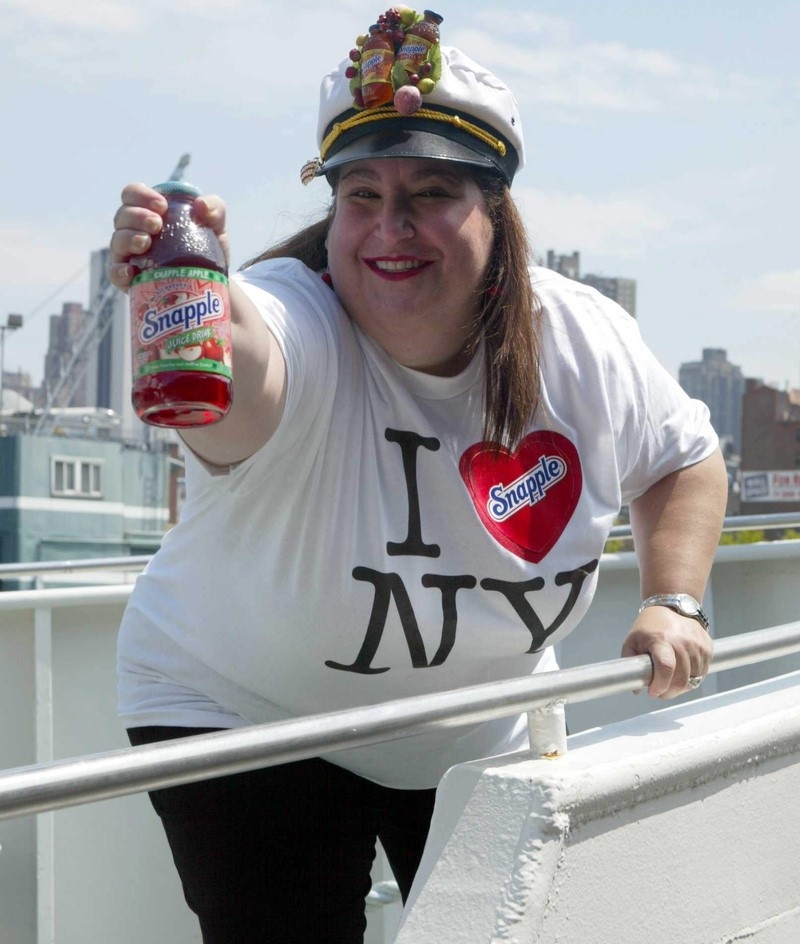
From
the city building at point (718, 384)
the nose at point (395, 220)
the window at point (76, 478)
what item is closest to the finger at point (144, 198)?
the nose at point (395, 220)

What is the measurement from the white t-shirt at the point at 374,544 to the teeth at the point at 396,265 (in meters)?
0.11

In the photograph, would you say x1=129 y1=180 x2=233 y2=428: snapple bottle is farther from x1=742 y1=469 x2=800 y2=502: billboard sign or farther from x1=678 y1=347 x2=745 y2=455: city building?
x1=678 y1=347 x2=745 y2=455: city building

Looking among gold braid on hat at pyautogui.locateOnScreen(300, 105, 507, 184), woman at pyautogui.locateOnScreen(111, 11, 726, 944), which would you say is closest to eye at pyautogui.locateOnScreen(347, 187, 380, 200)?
woman at pyautogui.locateOnScreen(111, 11, 726, 944)

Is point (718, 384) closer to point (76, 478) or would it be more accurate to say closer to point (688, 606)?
point (76, 478)

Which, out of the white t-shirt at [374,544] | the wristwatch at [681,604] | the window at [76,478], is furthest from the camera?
the window at [76,478]

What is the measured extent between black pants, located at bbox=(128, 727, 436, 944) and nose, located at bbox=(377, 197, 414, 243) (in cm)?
90

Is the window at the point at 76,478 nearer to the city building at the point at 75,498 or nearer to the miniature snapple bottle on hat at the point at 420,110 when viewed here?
the city building at the point at 75,498

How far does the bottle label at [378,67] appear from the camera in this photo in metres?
2.10

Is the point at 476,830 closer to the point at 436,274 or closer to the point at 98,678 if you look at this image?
the point at 436,274

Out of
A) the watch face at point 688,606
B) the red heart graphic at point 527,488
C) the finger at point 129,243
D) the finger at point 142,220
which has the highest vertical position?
the finger at point 142,220

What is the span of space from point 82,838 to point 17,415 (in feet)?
162

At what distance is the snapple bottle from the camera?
5.14ft

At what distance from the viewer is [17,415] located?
50.2 metres

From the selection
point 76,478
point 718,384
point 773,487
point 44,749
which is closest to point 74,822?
point 44,749
